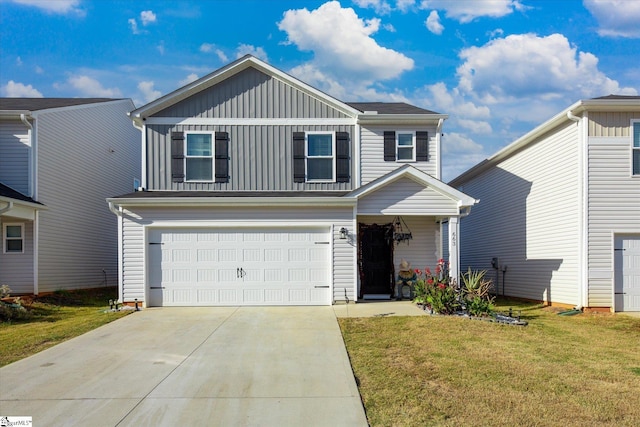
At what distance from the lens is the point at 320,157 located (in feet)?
47.9

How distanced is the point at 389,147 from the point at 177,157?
20.4 ft

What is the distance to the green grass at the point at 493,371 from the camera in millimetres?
5477

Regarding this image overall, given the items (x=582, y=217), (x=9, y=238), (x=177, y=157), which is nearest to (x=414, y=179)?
(x=582, y=217)

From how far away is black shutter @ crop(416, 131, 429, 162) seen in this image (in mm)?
14805

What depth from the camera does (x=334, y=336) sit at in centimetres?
945

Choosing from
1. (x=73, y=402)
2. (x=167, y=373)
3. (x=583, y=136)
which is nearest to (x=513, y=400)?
(x=167, y=373)

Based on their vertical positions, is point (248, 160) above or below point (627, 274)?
above

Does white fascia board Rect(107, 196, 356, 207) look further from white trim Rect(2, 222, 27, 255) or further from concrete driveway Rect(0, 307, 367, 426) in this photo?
white trim Rect(2, 222, 27, 255)

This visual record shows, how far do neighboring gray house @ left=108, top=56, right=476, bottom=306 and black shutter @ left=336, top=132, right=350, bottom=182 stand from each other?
3 centimetres

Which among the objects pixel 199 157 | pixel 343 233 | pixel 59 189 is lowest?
pixel 343 233

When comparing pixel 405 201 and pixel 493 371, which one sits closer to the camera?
pixel 493 371

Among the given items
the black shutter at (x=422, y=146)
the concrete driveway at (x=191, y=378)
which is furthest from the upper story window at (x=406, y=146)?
the concrete driveway at (x=191, y=378)

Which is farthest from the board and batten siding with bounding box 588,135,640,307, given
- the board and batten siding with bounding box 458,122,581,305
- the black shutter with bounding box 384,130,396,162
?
the black shutter with bounding box 384,130,396,162

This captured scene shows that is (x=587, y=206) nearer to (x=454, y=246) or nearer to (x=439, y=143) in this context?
(x=454, y=246)
